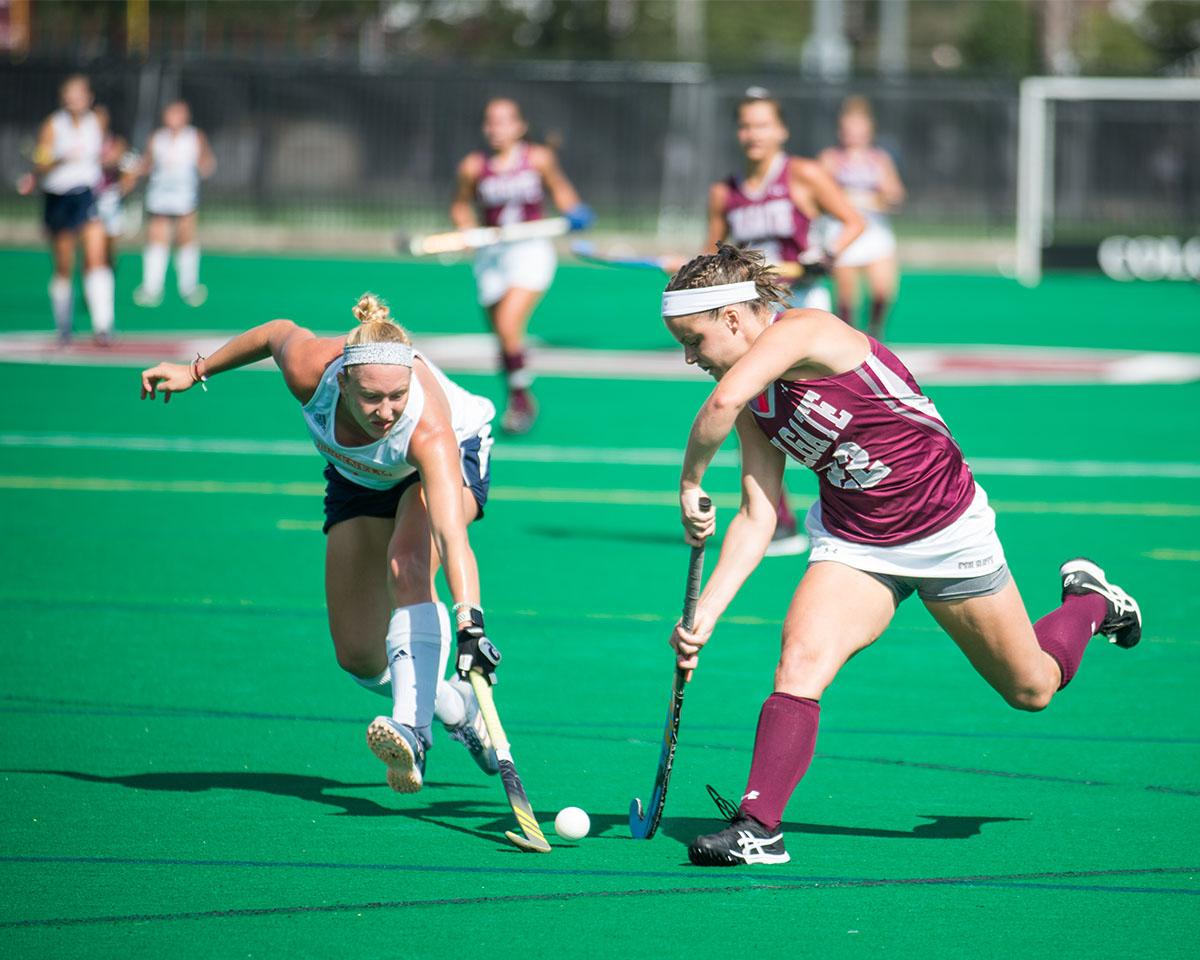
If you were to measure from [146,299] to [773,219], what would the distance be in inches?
559

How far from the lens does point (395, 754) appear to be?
5.12 metres

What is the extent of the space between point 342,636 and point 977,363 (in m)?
12.9

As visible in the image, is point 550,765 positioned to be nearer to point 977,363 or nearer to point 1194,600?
point 1194,600

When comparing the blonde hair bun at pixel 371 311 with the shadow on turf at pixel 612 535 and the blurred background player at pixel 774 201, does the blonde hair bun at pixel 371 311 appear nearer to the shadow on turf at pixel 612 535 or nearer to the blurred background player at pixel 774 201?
the shadow on turf at pixel 612 535

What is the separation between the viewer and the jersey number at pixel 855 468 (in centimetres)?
521

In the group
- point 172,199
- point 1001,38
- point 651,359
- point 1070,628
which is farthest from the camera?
point 1001,38

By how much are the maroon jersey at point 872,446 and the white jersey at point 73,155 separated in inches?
532

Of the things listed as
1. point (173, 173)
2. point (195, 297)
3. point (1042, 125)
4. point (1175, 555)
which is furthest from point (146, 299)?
point (1175, 555)

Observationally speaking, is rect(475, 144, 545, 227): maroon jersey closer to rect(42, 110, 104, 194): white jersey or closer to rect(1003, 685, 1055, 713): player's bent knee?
rect(42, 110, 104, 194): white jersey

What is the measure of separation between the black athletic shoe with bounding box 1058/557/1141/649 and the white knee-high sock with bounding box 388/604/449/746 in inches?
87.4

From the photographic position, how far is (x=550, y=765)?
6.18 meters

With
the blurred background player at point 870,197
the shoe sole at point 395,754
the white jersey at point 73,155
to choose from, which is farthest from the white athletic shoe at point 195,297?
the shoe sole at point 395,754

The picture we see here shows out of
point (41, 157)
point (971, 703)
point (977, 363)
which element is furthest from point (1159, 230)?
point (971, 703)

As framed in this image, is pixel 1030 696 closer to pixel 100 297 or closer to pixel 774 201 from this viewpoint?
pixel 774 201
